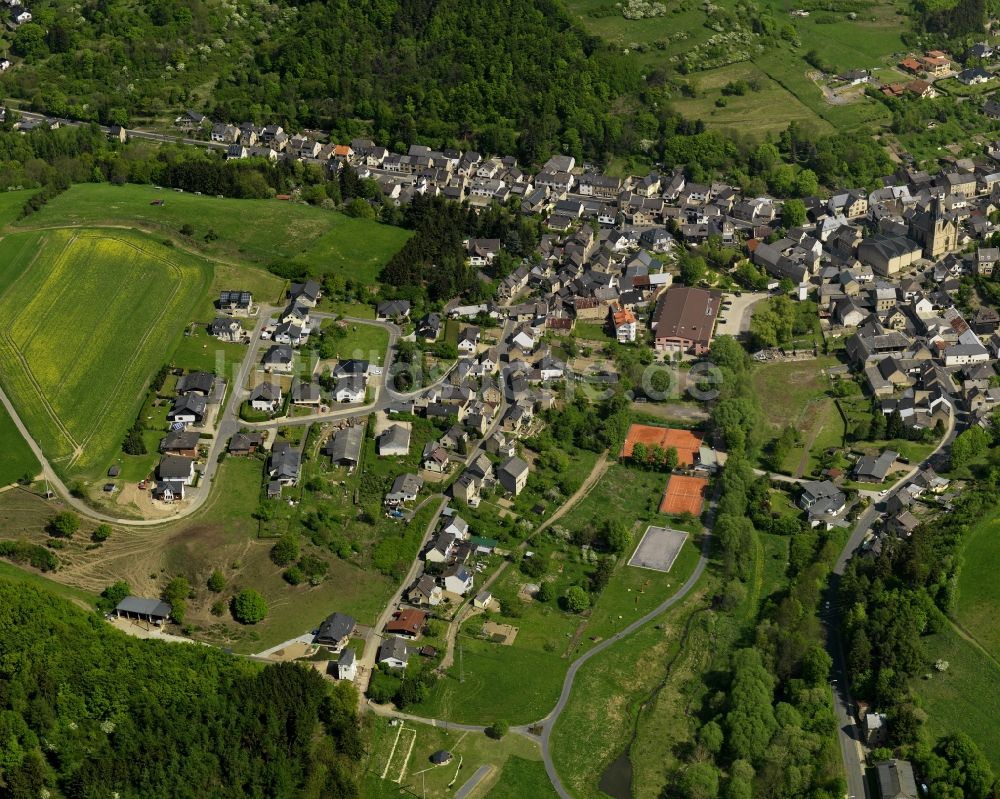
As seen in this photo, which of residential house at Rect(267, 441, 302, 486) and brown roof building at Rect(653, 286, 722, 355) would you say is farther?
brown roof building at Rect(653, 286, 722, 355)

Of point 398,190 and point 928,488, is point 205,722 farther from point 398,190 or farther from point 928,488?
point 398,190

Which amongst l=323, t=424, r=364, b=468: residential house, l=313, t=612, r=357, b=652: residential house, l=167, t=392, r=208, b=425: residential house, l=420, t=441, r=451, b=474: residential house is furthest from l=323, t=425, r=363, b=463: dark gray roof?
l=313, t=612, r=357, b=652: residential house

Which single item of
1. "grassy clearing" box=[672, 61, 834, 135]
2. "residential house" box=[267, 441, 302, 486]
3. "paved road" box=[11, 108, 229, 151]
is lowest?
"grassy clearing" box=[672, 61, 834, 135]

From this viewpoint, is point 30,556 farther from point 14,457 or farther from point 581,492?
point 581,492

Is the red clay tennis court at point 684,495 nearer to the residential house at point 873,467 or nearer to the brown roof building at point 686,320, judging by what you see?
the residential house at point 873,467

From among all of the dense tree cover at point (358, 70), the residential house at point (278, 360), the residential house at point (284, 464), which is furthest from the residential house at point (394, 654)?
the dense tree cover at point (358, 70)

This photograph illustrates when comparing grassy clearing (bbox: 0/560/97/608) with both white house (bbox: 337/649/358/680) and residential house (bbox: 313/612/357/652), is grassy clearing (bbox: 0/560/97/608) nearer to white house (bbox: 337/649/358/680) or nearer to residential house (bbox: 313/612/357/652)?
residential house (bbox: 313/612/357/652)

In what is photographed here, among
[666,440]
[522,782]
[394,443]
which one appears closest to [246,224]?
[394,443]

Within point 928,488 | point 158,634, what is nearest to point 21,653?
point 158,634
